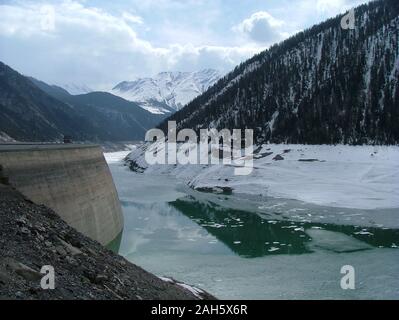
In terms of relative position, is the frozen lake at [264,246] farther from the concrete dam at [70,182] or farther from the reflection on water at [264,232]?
the concrete dam at [70,182]

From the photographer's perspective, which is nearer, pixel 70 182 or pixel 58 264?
pixel 58 264

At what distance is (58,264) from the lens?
66.9 ft

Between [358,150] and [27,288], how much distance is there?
89.7 metres

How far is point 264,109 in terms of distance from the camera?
14312 centimetres

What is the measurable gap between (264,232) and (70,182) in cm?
2444

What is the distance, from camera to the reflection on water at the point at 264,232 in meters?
45.5

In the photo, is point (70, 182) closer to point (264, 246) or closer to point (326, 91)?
point (264, 246)

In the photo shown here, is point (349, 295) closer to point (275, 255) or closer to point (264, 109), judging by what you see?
point (275, 255)

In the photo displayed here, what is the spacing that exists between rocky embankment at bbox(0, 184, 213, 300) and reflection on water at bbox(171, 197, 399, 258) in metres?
19.8

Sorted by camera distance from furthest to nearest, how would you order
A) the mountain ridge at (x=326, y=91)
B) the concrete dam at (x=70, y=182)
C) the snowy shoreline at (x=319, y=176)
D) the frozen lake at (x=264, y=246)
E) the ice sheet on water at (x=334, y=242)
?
the mountain ridge at (x=326, y=91) < the snowy shoreline at (x=319, y=176) < the ice sheet on water at (x=334, y=242) < the frozen lake at (x=264, y=246) < the concrete dam at (x=70, y=182)

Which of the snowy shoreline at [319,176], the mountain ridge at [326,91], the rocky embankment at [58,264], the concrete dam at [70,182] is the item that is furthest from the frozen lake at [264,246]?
the mountain ridge at [326,91]

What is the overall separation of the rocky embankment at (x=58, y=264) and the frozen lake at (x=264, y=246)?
8.47 metres

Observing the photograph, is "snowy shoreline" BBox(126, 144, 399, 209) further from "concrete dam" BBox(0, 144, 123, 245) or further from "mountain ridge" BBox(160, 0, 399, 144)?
"concrete dam" BBox(0, 144, 123, 245)

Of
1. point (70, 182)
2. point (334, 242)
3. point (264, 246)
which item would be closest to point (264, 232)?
point (264, 246)
